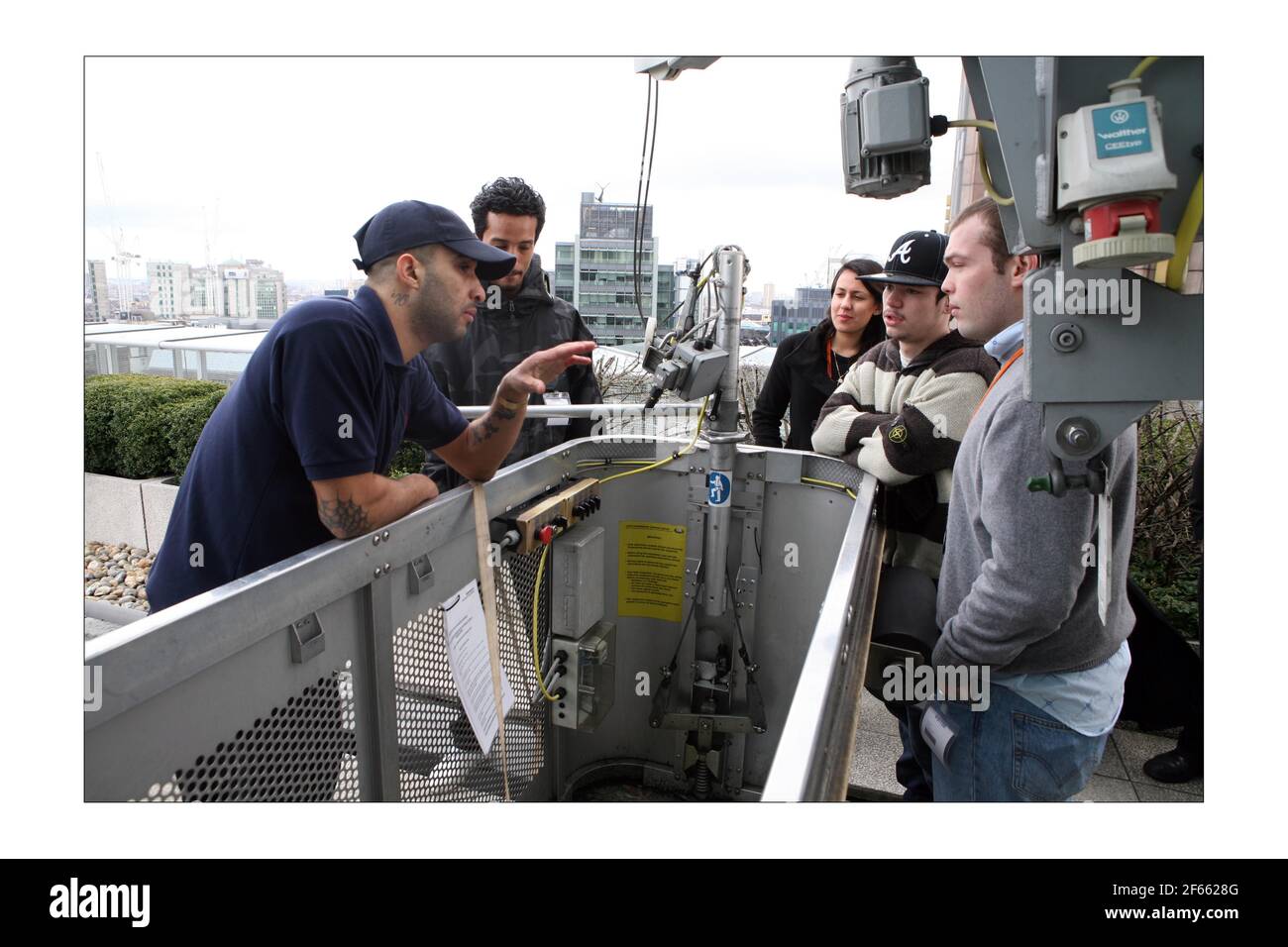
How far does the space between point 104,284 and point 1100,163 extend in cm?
320

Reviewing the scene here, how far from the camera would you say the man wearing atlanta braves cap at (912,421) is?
2.33m

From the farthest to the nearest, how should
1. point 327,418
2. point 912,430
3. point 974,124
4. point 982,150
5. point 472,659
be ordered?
point 912,430, point 472,659, point 327,418, point 982,150, point 974,124

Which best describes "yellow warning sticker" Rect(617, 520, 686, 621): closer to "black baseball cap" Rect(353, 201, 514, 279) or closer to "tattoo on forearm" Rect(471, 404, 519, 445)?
"tattoo on forearm" Rect(471, 404, 519, 445)

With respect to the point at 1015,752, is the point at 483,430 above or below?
above

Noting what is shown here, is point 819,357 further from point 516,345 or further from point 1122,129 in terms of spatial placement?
point 1122,129

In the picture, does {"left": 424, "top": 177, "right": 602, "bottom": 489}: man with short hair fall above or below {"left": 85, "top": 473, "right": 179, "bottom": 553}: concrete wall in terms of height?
above

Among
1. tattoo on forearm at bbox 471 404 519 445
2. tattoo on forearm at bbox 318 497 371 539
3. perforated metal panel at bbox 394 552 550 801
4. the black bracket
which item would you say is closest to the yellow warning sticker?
perforated metal panel at bbox 394 552 550 801

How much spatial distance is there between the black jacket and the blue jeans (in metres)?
1.66

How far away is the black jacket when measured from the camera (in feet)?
11.2

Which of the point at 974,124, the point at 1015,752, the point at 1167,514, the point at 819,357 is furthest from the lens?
the point at 1167,514

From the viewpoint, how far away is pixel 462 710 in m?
1.98

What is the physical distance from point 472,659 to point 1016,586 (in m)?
1.24

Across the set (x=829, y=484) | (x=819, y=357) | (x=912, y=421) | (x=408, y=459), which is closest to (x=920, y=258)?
(x=912, y=421)

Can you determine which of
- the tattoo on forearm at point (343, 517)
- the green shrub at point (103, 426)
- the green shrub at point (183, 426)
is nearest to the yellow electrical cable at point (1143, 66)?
the tattoo on forearm at point (343, 517)
